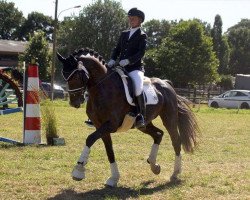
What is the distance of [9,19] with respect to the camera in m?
88.2

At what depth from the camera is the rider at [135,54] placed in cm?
681

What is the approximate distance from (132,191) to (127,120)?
1032mm

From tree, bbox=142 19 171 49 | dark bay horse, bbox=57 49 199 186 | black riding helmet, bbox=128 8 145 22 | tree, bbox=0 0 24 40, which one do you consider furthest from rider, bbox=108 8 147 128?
tree, bbox=0 0 24 40

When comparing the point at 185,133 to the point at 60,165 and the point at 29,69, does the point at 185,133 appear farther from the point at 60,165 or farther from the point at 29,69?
the point at 29,69

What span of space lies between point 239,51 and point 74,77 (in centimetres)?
9149

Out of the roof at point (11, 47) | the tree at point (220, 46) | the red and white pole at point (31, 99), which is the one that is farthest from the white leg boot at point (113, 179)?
the tree at point (220, 46)

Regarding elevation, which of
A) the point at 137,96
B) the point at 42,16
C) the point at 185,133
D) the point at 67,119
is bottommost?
the point at 67,119

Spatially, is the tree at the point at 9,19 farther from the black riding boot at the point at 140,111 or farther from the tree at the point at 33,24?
the black riding boot at the point at 140,111

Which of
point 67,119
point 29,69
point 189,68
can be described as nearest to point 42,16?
point 189,68

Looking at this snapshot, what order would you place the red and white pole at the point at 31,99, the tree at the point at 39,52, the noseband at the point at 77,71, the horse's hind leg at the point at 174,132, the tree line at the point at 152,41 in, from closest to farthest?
the noseband at the point at 77,71, the horse's hind leg at the point at 174,132, the red and white pole at the point at 31,99, the tree at the point at 39,52, the tree line at the point at 152,41

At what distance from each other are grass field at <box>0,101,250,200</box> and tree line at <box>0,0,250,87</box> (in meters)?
35.6

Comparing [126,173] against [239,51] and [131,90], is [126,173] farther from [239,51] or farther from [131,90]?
[239,51]

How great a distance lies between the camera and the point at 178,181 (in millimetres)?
7211

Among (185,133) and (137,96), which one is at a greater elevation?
(137,96)
